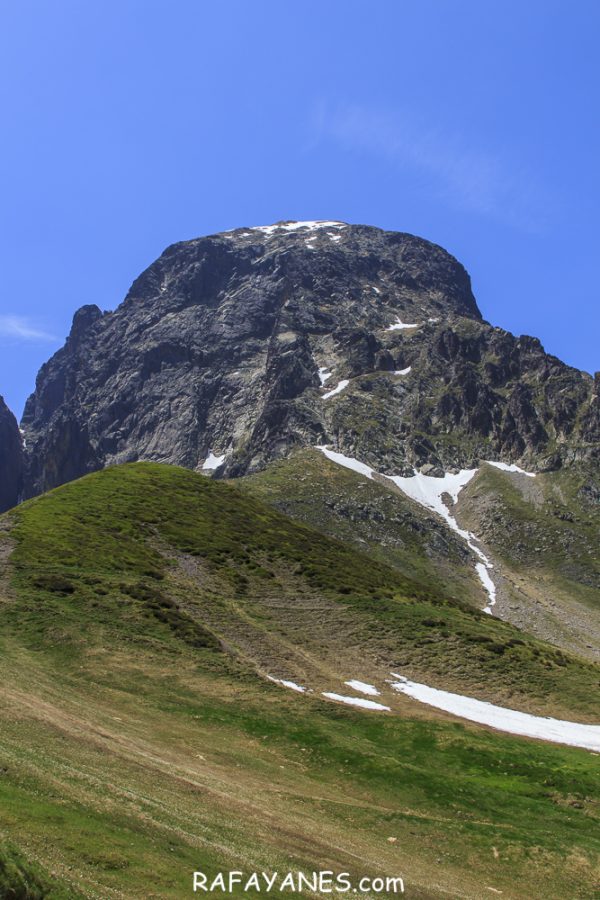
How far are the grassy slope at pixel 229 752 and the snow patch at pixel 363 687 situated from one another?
233 centimetres

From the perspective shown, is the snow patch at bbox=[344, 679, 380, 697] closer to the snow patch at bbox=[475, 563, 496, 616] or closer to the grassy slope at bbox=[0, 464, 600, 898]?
the grassy slope at bbox=[0, 464, 600, 898]

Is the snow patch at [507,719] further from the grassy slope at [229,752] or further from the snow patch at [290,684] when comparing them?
the snow patch at [290,684]

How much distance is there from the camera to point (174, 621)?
5466 centimetres

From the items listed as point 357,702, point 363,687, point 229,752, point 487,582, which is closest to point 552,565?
point 487,582

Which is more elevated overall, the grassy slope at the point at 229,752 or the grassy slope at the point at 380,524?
the grassy slope at the point at 380,524

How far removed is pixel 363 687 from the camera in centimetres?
5025

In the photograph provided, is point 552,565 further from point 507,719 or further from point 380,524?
point 507,719

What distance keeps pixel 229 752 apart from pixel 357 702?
1429 centimetres

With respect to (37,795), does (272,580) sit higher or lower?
higher

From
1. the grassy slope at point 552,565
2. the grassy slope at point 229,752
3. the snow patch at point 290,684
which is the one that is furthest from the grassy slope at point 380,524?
the snow patch at point 290,684

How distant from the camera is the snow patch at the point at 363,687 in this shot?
4906cm

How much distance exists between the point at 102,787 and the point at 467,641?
1807 inches

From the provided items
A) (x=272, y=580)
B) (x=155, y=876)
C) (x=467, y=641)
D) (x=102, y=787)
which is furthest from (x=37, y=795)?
(x=272, y=580)

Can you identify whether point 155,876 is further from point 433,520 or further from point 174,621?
point 433,520
